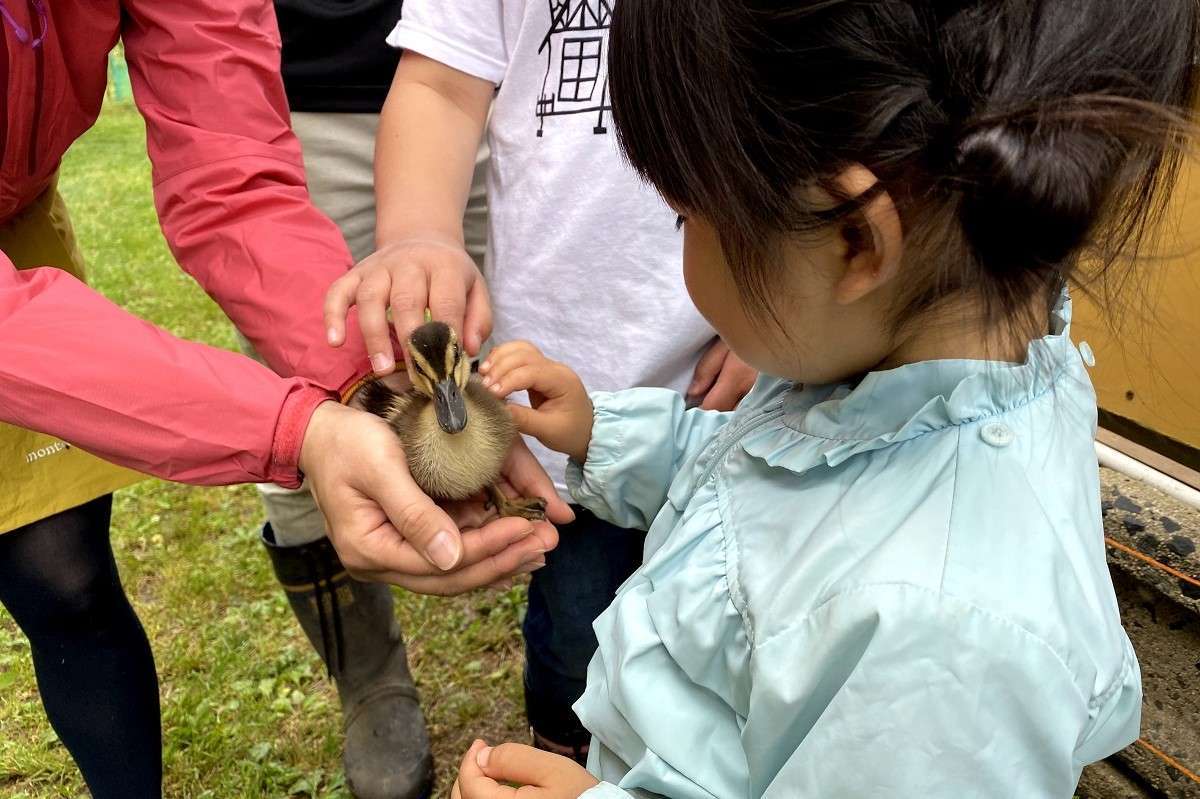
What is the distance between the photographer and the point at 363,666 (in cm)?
300

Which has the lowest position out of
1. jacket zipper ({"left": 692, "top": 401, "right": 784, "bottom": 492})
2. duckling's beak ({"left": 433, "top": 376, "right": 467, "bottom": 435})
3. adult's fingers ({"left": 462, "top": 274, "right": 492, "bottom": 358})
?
duckling's beak ({"left": 433, "top": 376, "right": 467, "bottom": 435})

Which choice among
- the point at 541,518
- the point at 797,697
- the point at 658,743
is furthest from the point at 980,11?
the point at 541,518

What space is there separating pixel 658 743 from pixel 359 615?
186cm

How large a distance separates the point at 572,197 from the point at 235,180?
0.74 m

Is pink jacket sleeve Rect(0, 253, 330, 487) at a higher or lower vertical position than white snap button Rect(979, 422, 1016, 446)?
lower

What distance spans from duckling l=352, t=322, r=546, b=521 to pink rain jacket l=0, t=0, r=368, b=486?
0.60 feet

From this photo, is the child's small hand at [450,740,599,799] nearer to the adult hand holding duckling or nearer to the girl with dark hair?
the girl with dark hair

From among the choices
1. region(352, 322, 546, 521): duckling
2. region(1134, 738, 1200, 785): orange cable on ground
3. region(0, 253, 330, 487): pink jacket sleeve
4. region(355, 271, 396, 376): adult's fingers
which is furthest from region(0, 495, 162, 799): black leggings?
region(1134, 738, 1200, 785): orange cable on ground

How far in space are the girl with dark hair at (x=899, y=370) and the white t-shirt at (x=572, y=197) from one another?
80 centimetres

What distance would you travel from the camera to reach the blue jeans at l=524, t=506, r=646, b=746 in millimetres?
2367

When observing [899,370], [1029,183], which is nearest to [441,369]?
[899,370]

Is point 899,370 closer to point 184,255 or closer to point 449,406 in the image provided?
point 449,406

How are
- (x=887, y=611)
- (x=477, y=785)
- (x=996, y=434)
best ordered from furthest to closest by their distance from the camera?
(x=477, y=785) < (x=996, y=434) < (x=887, y=611)

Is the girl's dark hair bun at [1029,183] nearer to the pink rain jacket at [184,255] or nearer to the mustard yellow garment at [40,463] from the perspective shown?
the pink rain jacket at [184,255]
